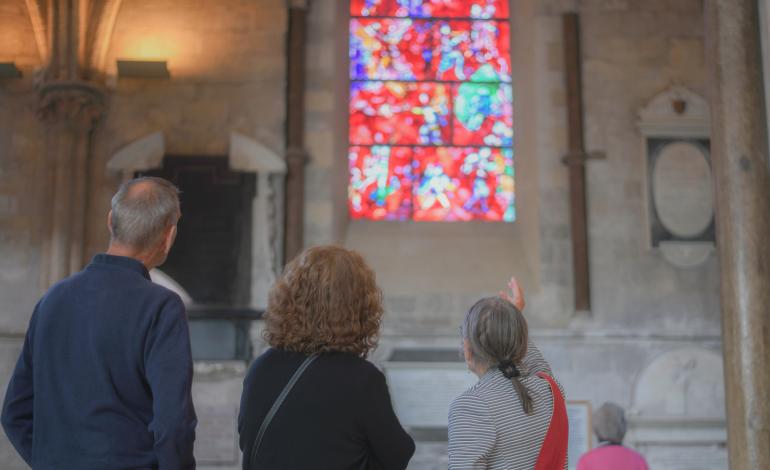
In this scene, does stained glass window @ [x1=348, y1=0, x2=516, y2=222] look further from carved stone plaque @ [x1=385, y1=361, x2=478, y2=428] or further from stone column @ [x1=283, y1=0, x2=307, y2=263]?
carved stone plaque @ [x1=385, y1=361, x2=478, y2=428]

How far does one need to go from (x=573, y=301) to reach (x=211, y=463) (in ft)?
9.10

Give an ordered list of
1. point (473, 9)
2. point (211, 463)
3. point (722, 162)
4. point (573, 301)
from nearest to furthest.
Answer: point (722, 162)
point (211, 463)
point (573, 301)
point (473, 9)

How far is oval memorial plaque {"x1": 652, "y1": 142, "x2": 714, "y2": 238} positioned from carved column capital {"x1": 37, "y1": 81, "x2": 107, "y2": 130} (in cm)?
412

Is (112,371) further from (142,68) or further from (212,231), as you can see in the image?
(142,68)

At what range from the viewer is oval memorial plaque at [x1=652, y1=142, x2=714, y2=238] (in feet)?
22.2

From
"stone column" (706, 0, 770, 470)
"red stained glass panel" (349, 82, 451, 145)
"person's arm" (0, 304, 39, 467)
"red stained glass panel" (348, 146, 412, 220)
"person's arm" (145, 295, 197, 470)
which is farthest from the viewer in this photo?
"red stained glass panel" (349, 82, 451, 145)

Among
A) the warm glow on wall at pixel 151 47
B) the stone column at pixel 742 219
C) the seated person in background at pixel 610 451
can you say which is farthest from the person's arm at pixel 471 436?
the warm glow on wall at pixel 151 47

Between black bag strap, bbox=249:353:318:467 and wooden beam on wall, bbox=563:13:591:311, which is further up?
wooden beam on wall, bbox=563:13:591:311

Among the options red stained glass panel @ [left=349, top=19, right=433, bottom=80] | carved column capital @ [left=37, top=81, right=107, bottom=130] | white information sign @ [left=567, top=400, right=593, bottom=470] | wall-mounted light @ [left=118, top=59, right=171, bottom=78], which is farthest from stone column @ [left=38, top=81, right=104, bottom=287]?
white information sign @ [left=567, top=400, right=593, bottom=470]

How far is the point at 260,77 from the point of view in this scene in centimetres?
682

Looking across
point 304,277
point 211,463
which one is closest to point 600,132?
point 211,463

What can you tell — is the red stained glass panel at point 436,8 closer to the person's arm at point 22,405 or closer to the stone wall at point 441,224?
the stone wall at point 441,224

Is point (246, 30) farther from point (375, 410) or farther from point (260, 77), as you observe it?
point (375, 410)

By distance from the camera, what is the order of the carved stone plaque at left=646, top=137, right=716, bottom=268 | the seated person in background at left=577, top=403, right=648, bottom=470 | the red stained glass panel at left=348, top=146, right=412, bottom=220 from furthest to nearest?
the red stained glass panel at left=348, top=146, right=412, bottom=220 → the carved stone plaque at left=646, top=137, right=716, bottom=268 → the seated person in background at left=577, top=403, right=648, bottom=470
